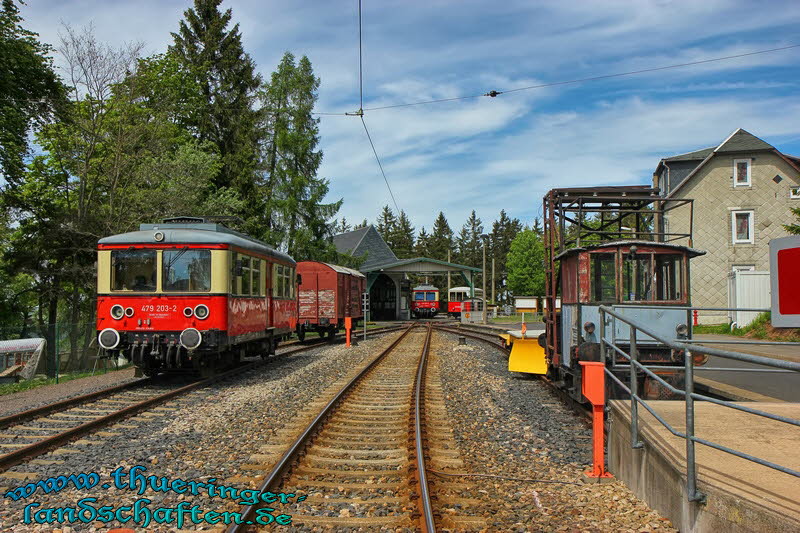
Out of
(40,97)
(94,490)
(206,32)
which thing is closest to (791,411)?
(94,490)

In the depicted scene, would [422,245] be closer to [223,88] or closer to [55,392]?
[223,88]

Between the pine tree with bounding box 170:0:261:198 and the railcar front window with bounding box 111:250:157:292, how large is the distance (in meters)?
24.6

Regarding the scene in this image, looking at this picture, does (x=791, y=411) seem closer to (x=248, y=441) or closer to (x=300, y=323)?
(x=248, y=441)

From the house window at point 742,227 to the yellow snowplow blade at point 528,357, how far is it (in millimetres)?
22419

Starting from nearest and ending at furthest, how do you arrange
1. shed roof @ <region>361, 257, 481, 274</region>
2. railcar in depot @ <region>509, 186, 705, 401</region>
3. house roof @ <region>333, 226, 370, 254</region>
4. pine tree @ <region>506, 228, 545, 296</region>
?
railcar in depot @ <region>509, 186, 705, 401</region> < shed roof @ <region>361, 257, 481, 274</region> < house roof @ <region>333, 226, 370, 254</region> < pine tree @ <region>506, 228, 545, 296</region>

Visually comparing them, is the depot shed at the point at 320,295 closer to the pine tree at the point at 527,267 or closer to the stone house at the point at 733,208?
the stone house at the point at 733,208

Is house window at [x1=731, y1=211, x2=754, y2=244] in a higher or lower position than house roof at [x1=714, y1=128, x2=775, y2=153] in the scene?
lower

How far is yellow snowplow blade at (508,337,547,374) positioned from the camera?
44.4 feet

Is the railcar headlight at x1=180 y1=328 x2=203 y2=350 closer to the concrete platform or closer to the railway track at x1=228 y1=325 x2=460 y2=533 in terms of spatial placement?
the railway track at x1=228 y1=325 x2=460 y2=533

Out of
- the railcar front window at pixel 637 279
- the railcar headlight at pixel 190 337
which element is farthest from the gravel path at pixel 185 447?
A: the railcar front window at pixel 637 279

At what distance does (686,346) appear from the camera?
413cm

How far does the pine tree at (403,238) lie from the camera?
346 ft

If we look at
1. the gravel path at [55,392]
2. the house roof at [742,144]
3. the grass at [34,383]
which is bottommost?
the grass at [34,383]

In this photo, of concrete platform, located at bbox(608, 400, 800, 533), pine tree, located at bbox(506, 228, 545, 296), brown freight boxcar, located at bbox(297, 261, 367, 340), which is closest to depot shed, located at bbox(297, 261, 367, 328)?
brown freight boxcar, located at bbox(297, 261, 367, 340)
